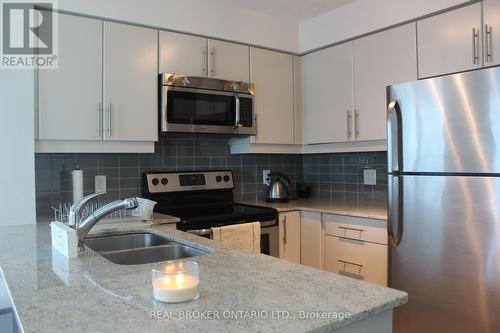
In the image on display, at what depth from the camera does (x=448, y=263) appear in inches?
76.9

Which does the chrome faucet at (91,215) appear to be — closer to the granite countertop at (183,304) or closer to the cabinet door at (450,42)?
the granite countertop at (183,304)

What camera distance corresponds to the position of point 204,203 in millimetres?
3059

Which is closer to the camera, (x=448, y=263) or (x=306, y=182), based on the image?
(x=448, y=263)

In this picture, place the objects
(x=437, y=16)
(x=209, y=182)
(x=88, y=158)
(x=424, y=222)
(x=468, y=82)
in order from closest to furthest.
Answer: (x=468, y=82) → (x=424, y=222) → (x=437, y=16) → (x=88, y=158) → (x=209, y=182)

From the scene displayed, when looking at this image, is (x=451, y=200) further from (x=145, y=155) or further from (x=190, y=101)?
(x=145, y=155)

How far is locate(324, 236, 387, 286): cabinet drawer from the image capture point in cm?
245

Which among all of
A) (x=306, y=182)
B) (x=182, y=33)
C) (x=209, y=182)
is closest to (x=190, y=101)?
(x=182, y=33)

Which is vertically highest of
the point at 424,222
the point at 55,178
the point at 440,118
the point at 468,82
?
the point at 468,82

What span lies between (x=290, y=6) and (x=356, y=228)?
5.41ft

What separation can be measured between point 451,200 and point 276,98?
1605 mm

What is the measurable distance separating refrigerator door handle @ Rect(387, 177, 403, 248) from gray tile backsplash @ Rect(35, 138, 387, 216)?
34.1 inches

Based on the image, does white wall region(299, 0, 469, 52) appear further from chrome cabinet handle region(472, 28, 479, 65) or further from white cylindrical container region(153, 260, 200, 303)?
white cylindrical container region(153, 260, 200, 303)

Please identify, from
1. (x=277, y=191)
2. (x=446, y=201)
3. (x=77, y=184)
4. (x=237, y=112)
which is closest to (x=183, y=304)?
(x=446, y=201)

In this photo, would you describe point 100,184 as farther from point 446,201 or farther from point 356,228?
point 446,201
